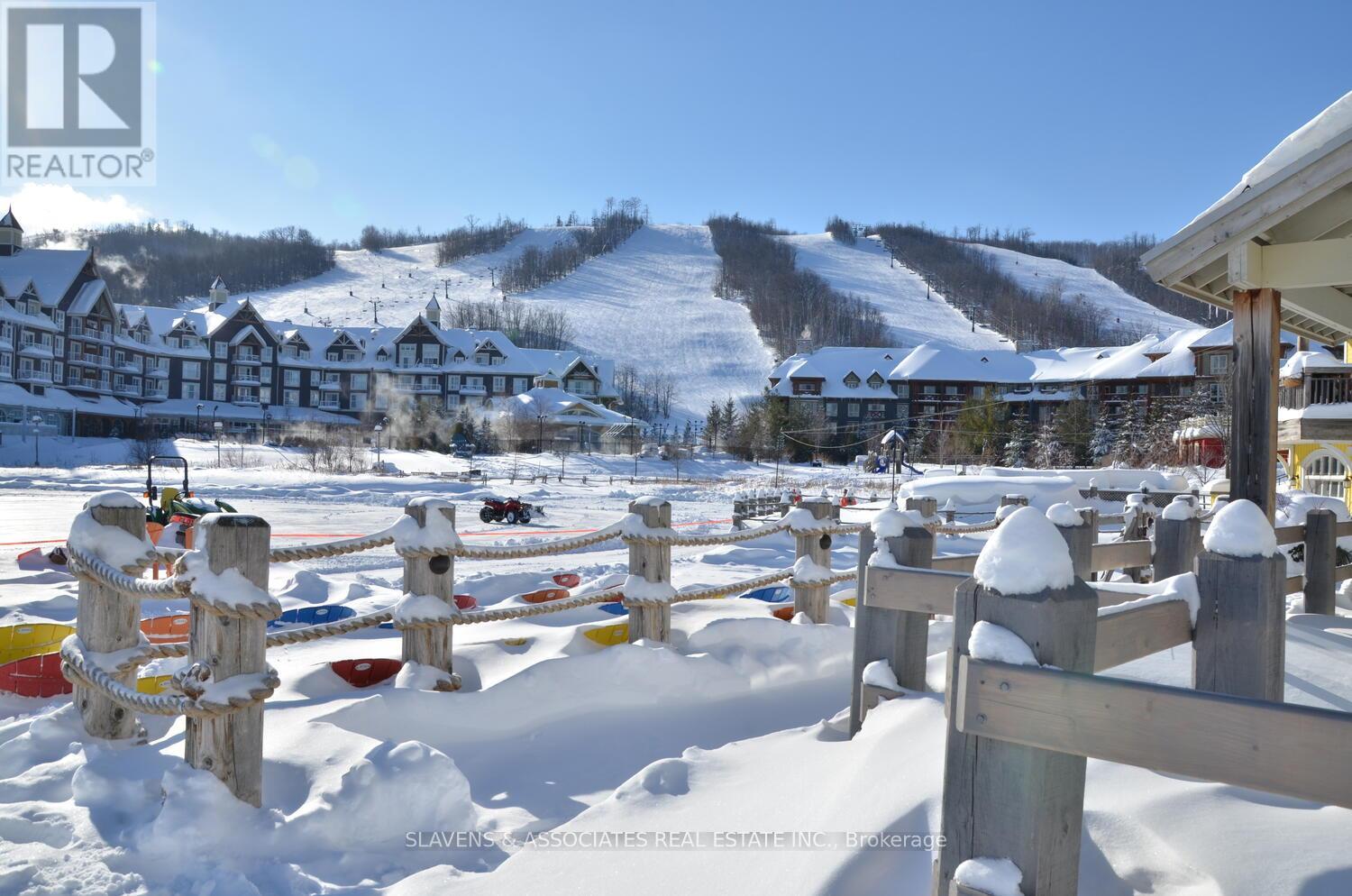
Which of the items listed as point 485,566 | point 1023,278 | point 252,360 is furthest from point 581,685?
point 1023,278

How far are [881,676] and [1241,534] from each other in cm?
184

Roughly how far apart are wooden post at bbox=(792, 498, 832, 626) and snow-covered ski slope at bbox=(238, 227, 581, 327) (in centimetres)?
10720

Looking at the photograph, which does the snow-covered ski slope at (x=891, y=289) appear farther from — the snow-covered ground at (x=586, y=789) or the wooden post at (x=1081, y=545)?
the wooden post at (x=1081, y=545)

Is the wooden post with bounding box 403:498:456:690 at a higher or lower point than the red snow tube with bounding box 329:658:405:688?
higher

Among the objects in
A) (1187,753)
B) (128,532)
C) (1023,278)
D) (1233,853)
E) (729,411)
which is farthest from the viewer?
(1023,278)

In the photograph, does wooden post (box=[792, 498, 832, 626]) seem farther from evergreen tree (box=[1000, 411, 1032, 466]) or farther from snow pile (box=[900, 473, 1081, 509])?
evergreen tree (box=[1000, 411, 1032, 466])

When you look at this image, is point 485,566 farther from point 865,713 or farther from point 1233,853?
point 1233,853

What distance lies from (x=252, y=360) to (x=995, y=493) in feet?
211

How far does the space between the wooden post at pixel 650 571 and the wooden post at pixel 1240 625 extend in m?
3.98

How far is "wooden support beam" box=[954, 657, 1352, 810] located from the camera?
1573 mm

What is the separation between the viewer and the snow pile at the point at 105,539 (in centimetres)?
457

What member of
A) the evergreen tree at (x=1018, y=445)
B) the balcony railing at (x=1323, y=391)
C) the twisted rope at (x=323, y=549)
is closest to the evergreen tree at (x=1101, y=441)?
the evergreen tree at (x=1018, y=445)

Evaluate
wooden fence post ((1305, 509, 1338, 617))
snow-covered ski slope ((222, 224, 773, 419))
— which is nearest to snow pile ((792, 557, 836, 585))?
wooden fence post ((1305, 509, 1338, 617))

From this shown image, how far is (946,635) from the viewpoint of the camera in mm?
6398
